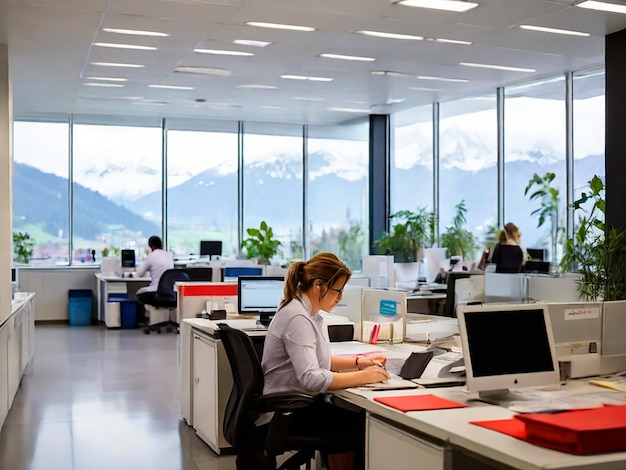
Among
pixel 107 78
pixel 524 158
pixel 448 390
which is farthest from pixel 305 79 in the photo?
pixel 448 390

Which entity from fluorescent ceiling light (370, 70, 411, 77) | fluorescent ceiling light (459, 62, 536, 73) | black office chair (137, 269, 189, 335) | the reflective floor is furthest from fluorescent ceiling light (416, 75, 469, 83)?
the reflective floor

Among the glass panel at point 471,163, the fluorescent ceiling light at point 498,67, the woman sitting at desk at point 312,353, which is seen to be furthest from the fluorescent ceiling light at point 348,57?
the woman sitting at desk at point 312,353

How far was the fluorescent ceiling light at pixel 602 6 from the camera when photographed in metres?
7.20

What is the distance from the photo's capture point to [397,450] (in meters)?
3.38

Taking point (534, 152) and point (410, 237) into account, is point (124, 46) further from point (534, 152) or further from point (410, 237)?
point (410, 237)

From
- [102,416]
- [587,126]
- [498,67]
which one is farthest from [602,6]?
[102,416]

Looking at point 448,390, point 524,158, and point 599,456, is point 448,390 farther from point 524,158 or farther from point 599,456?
point 524,158

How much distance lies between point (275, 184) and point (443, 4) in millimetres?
9250

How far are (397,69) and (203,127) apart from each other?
20.0 feet

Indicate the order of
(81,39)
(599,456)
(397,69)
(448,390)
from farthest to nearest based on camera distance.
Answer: (397,69)
(81,39)
(448,390)
(599,456)

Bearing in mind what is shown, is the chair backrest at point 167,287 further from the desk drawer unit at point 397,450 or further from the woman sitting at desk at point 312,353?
the desk drawer unit at point 397,450

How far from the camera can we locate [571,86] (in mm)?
10875

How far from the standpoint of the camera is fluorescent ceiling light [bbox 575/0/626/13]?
7.20 metres

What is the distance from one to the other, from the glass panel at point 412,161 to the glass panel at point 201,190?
3227mm
